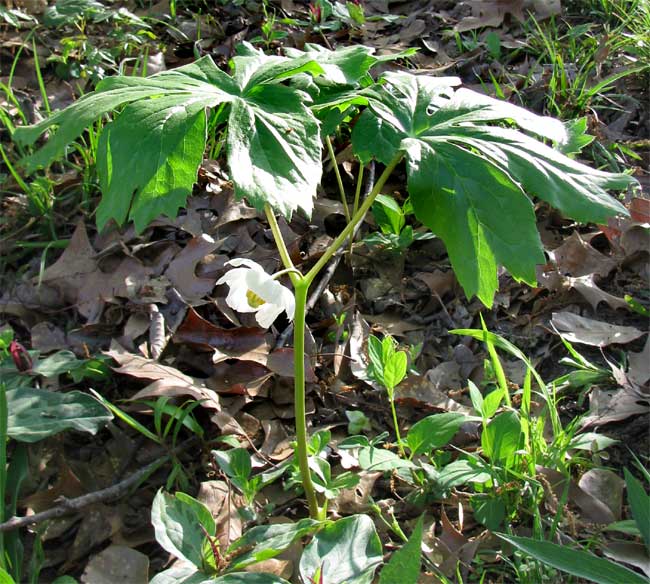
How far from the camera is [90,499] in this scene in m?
1.54

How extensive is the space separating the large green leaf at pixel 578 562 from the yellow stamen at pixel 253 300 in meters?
0.60

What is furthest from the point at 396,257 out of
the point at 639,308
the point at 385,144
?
the point at 385,144

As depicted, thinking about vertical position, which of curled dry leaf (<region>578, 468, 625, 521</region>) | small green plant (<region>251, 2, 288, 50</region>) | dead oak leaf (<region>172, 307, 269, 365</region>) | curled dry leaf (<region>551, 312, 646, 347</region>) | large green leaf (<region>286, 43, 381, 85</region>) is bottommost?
dead oak leaf (<region>172, 307, 269, 365</region>)

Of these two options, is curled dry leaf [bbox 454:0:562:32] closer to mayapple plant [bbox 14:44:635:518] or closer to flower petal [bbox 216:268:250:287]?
mayapple plant [bbox 14:44:635:518]

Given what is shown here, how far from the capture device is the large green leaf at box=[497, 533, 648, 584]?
121 centimetres

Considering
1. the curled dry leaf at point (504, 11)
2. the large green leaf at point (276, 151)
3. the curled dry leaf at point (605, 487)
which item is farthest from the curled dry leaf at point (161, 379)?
the curled dry leaf at point (504, 11)

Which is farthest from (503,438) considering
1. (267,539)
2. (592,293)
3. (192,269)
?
(192,269)

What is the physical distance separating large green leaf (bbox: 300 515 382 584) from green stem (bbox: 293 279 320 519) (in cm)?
12

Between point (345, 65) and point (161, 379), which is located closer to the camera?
point (345, 65)

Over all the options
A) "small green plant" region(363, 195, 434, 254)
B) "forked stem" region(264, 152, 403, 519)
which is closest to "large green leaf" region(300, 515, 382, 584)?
"forked stem" region(264, 152, 403, 519)

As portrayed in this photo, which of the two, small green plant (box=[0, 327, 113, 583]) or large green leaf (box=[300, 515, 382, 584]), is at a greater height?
large green leaf (box=[300, 515, 382, 584])

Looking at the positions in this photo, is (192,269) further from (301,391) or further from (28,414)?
(301,391)

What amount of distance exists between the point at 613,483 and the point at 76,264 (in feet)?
5.25

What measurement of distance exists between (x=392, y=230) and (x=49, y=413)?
43.3 inches
